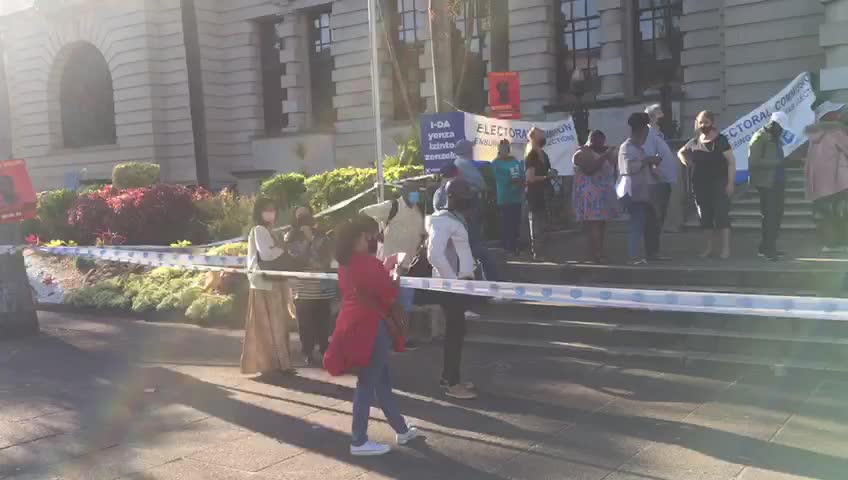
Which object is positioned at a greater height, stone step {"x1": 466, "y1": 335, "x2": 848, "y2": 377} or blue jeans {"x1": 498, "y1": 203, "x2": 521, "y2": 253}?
blue jeans {"x1": 498, "y1": 203, "x2": 521, "y2": 253}

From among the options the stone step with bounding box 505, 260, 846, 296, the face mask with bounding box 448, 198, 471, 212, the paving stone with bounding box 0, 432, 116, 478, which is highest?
the face mask with bounding box 448, 198, 471, 212

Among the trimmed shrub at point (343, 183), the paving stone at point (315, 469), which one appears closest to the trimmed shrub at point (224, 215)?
the trimmed shrub at point (343, 183)

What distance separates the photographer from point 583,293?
5.90m

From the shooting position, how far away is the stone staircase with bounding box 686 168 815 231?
39.1 ft

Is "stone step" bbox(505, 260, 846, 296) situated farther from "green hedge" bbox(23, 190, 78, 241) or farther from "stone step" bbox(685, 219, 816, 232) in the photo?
"green hedge" bbox(23, 190, 78, 241)

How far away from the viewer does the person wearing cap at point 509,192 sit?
1085 centimetres

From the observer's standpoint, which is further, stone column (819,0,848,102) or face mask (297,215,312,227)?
stone column (819,0,848,102)

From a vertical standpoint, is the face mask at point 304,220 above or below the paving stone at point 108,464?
above

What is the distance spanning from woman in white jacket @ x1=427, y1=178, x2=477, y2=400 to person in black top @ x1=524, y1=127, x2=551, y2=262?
12.5 ft

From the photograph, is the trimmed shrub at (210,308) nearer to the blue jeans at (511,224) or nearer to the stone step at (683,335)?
the stone step at (683,335)

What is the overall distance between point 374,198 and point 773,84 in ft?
30.5

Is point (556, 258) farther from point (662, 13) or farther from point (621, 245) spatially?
point (662, 13)

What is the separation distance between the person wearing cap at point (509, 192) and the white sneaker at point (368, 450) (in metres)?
5.86

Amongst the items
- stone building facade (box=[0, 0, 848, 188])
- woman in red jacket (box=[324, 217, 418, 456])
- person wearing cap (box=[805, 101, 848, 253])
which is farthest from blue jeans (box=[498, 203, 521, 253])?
woman in red jacket (box=[324, 217, 418, 456])
